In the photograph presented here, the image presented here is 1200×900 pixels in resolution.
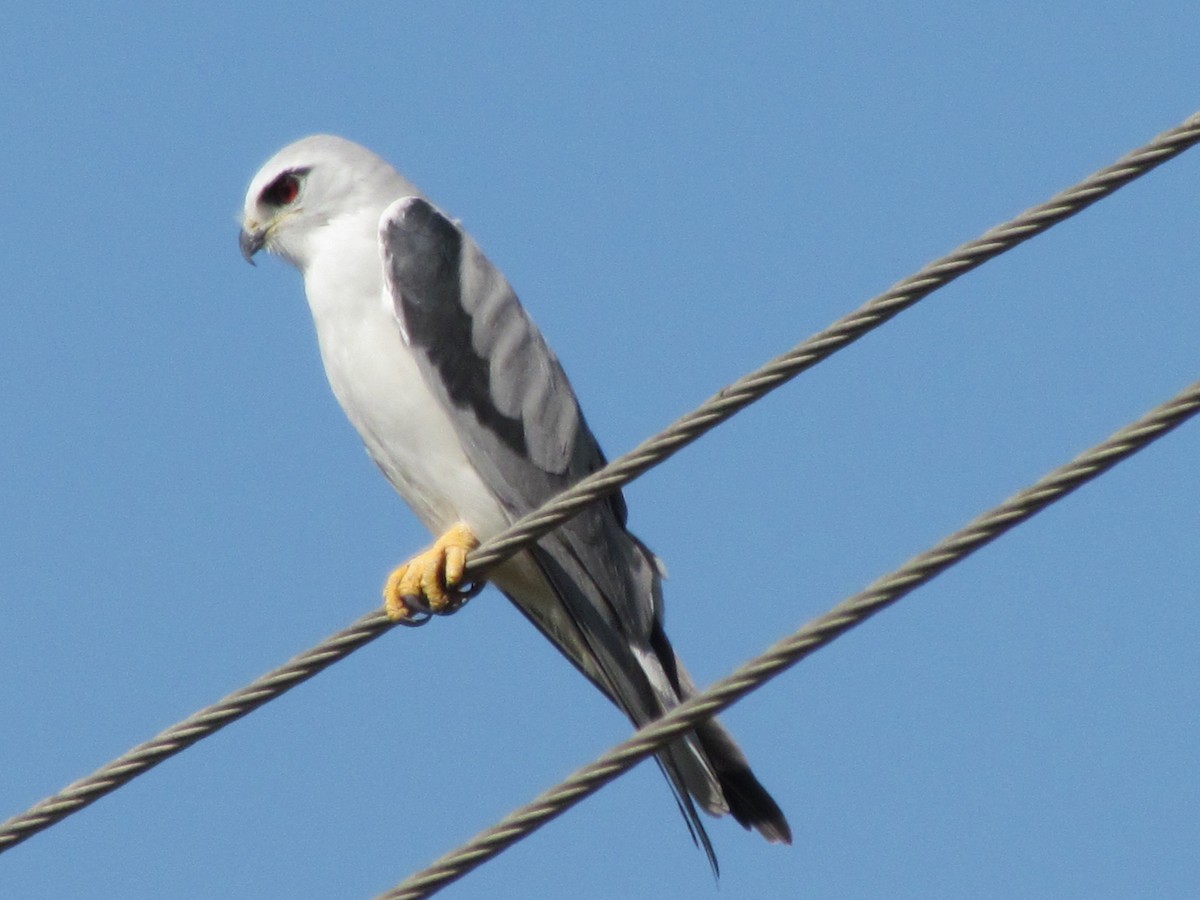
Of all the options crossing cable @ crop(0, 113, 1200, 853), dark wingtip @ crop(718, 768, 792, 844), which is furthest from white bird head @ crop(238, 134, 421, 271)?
crossing cable @ crop(0, 113, 1200, 853)

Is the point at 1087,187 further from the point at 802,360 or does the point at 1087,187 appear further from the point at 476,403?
the point at 476,403

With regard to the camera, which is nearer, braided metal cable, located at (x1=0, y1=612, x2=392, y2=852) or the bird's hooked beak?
braided metal cable, located at (x1=0, y1=612, x2=392, y2=852)

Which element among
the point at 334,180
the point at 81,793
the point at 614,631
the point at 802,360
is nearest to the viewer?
the point at 802,360

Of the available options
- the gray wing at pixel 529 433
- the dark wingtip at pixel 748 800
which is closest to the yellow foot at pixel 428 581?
the gray wing at pixel 529 433

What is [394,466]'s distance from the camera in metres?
5.22

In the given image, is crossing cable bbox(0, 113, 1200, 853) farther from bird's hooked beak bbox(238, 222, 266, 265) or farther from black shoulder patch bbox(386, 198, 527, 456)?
bird's hooked beak bbox(238, 222, 266, 265)

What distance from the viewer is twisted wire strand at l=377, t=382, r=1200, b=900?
2869 mm

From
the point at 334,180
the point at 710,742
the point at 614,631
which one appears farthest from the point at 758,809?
the point at 334,180

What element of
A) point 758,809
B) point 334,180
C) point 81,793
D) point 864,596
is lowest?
point 758,809

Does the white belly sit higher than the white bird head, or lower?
lower

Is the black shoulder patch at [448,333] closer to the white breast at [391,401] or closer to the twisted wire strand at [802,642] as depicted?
the white breast at [391,401]

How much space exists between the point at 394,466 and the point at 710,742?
135 centimetres

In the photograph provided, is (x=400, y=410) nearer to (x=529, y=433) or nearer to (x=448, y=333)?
(x=448, y=333)

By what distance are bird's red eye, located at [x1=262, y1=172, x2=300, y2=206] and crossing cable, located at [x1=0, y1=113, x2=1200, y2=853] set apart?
249cm
